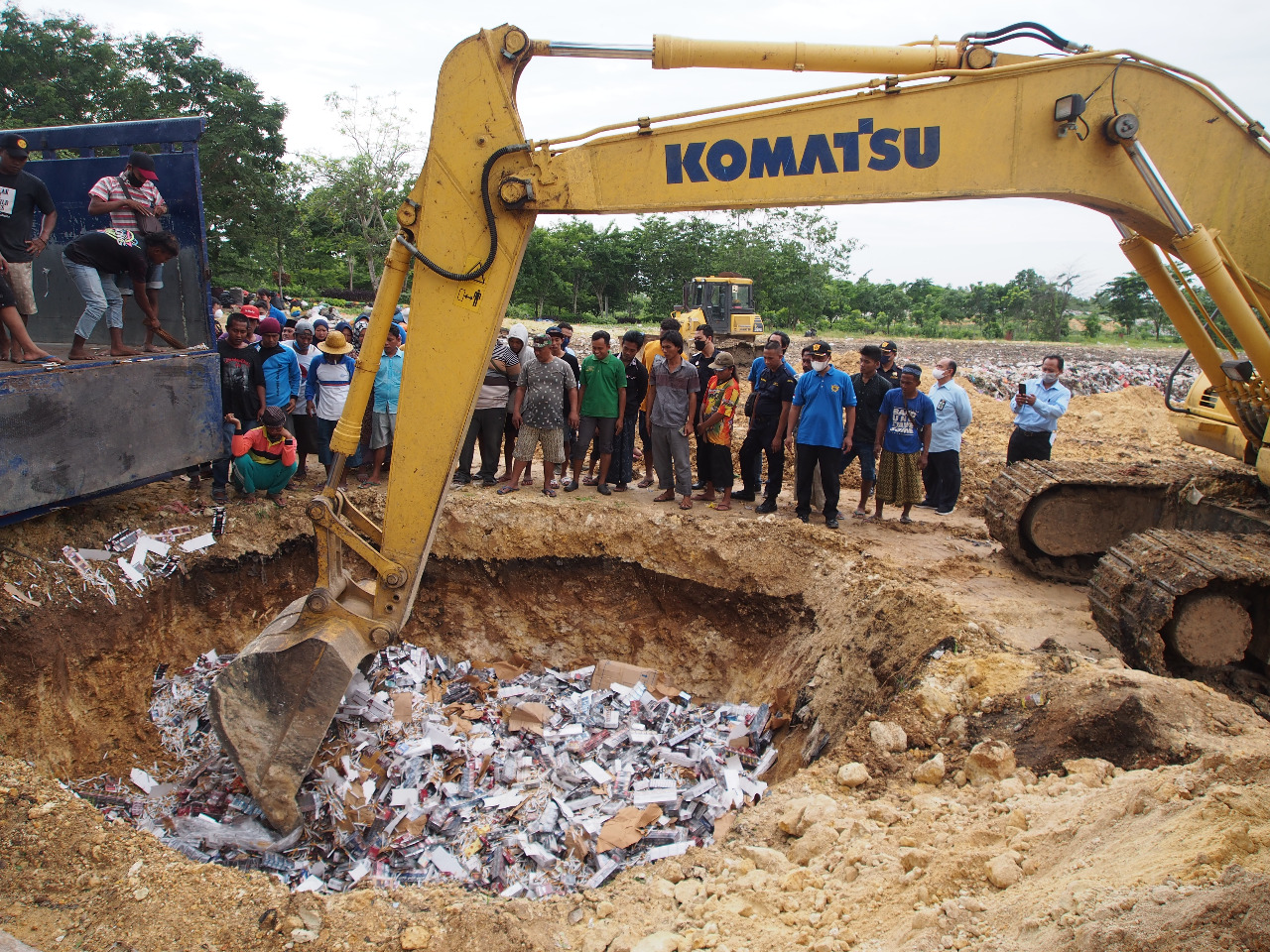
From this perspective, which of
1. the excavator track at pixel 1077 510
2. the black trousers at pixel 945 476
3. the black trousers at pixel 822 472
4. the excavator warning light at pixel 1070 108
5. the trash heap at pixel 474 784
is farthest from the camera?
the black trousers at pixel 945 476

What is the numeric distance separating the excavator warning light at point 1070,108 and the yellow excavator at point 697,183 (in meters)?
0.01

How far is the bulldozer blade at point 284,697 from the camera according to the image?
3918 millimetres

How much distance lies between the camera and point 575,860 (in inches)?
166

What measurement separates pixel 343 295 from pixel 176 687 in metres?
24.6

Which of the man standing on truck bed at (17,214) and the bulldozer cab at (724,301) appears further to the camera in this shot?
the bulldozer cab at (724,301)

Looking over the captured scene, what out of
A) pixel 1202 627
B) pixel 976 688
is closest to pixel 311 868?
pixel 976 688

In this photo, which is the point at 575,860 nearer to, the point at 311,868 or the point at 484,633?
the point at 311,868

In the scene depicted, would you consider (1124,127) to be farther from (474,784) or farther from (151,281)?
(151,281)

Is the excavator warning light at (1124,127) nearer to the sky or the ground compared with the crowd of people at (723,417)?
nearer to the sky

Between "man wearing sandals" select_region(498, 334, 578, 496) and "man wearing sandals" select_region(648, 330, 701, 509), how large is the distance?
0.78 meters

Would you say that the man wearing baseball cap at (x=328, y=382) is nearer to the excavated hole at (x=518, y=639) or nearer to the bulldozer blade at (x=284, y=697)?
the excavated hole at (x=518, y=639)

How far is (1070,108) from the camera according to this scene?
3619 mm

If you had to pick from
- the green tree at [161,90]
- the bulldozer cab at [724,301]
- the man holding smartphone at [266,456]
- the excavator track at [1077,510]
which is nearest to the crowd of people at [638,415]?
the man holding smartphone at [266,456]

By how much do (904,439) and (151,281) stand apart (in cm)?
652
